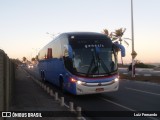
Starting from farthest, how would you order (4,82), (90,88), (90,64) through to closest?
1. (90,64)
2. (90,88)
3. (4,82)

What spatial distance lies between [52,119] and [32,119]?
653 mm

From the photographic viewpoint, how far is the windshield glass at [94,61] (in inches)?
680

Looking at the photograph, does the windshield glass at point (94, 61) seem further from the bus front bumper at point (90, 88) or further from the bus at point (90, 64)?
the bus front bumper at point (90, 88)

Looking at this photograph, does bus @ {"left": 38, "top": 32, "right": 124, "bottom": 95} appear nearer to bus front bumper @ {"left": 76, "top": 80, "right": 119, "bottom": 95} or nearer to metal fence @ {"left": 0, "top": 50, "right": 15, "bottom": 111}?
bus front bumper @ {"left": 76, "top": 80, "right": 119, "bottom": 95}

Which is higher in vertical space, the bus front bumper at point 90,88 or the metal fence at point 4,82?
the metal fence at point 4,82

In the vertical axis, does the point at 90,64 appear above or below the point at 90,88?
above

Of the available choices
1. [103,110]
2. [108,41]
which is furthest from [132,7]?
[103,110]

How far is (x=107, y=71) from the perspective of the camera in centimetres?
1739

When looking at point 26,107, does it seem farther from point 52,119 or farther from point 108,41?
point 108,41

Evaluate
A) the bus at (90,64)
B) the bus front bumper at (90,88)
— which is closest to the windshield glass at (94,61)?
the bus at (90,64)

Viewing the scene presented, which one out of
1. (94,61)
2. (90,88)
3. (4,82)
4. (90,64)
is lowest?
(90,88)

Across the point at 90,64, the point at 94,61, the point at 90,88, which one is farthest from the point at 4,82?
the point at 94,61

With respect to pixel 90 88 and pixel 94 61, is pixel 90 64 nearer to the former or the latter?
pixel 94 61

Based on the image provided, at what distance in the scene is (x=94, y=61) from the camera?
17.4m
